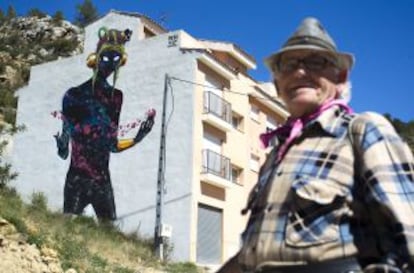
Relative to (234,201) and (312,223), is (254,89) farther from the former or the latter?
(312,223)

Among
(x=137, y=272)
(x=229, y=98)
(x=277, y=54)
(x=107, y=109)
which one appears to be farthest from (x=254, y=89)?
(x=277, y=54)

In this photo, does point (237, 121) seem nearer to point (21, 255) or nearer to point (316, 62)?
point (21, 255)

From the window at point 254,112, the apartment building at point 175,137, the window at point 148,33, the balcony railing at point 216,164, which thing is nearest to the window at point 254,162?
the apartment building at point 175,137

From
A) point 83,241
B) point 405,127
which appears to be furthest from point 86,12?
point 83,241

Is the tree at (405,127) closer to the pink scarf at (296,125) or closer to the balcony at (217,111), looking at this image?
the balcony at (217,111)

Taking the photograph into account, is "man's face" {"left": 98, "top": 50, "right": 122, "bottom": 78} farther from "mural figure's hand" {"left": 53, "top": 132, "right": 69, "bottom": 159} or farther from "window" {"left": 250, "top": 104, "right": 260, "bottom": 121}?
"window" {"left": 250, "top": 104, "right": 260, "bottom": 121}

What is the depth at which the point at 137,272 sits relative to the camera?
15.5m

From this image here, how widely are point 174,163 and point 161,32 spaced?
7448 millimetres

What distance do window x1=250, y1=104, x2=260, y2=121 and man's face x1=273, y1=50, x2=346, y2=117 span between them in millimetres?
26302

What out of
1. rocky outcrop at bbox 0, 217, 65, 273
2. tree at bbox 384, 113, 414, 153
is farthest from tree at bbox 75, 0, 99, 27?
rocky outcrop at bbox 0, 217, 65, 273

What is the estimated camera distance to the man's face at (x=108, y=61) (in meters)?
27.3

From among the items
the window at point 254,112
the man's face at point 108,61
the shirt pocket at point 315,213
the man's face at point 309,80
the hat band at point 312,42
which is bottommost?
the shirt pocket at point 315,213

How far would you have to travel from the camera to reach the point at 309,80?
264cm

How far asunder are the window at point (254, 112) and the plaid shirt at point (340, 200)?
26.5 metres
